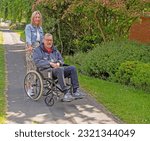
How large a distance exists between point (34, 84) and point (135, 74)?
2.94 metres

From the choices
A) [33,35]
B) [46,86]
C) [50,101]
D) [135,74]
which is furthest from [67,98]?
[135,74]

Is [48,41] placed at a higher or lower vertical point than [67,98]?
higher

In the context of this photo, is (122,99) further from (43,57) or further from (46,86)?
(43,57)

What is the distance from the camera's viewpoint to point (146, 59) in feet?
37.1

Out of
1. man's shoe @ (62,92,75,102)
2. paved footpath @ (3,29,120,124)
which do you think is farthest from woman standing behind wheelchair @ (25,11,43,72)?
man's shoe @ (62,92,75,102)

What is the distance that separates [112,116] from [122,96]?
1.62 m

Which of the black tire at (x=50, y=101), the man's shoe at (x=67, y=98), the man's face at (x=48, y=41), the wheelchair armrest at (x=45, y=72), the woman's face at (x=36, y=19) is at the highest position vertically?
the woman's face at (x=36, y=19)

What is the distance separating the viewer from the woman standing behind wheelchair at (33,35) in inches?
331

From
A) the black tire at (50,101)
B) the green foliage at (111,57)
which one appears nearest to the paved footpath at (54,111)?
the black tire at (50,101)

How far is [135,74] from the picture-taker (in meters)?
9.88

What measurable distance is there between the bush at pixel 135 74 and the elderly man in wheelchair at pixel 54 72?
2.31 m

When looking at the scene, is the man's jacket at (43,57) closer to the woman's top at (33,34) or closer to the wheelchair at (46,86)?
the wheelchair at (46,86)

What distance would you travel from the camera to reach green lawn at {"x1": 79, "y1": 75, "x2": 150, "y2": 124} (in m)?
7.12

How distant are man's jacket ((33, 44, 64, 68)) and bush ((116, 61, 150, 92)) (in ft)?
7.89
